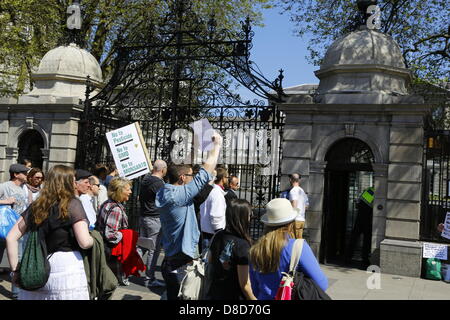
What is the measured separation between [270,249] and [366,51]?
27.3 feet

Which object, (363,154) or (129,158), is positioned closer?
(129,158)

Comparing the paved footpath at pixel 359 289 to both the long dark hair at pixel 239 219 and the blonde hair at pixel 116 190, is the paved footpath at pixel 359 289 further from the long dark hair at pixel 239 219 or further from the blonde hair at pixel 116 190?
the long dark hair at pixel 239 219

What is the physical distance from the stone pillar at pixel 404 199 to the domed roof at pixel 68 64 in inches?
332

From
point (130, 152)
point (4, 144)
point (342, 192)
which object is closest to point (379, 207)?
point (342, 192)

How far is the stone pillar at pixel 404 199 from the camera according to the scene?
971cm

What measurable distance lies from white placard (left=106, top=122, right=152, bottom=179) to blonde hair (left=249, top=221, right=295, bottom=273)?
514 cm

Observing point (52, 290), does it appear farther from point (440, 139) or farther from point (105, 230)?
point (440, 139)

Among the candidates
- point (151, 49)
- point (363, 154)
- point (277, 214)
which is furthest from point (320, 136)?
point (277, 214)

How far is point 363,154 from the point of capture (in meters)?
10.7

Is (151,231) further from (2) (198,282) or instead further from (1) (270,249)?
(1) (270,249)

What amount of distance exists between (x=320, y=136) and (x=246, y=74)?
257cm

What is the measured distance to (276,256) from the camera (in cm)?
352

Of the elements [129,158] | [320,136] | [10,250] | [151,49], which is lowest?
[10,250]

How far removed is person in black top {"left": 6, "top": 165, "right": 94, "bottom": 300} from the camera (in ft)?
12.7
